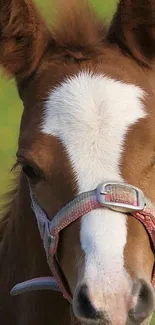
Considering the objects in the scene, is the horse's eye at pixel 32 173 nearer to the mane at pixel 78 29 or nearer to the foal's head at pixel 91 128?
the foal's head at pixel 91 128

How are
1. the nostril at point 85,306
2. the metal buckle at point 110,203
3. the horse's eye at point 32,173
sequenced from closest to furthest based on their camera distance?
the nostril at point 85,306, the metal buckle at point 110,203, the horse's eye at point 32,173

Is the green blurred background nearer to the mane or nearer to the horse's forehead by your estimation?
the mane

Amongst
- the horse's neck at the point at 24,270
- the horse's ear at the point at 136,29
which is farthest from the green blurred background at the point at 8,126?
the horse's ear at the point at 136,29

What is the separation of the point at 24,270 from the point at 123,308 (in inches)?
35.1

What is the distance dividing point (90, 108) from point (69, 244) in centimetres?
50

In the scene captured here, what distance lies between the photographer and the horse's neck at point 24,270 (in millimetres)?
2822

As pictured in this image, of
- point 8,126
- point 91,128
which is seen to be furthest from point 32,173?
point 8,126

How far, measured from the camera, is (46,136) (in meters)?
2.50

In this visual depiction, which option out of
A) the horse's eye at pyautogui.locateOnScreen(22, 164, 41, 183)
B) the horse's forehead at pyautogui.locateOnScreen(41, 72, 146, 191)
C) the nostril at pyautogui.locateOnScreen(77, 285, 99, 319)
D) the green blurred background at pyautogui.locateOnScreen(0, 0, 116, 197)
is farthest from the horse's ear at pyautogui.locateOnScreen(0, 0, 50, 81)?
the green blurred background at pyautogui.locateOnScreen(0, 0, 116, 197)

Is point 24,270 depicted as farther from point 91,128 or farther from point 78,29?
point 78,29

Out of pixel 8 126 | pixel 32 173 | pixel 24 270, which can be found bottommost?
Result: pixel 8 126

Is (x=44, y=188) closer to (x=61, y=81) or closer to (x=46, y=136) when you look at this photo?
(x=46, y=136)

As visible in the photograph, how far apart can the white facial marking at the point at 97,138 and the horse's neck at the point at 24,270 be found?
52cm

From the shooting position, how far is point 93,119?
2.45 m
